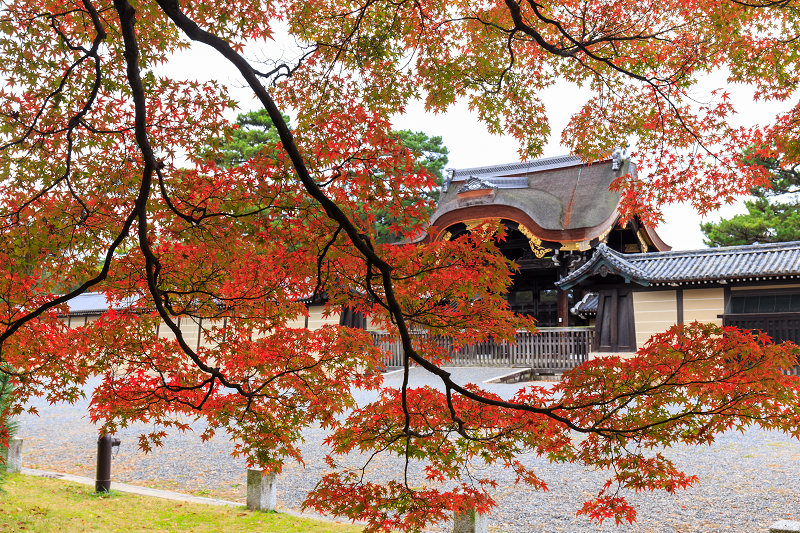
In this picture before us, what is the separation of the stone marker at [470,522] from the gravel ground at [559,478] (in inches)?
25.5

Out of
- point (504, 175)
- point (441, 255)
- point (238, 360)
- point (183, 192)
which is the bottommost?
point (238, 360)

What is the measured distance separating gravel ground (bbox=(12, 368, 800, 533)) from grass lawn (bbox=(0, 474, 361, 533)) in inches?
26.3

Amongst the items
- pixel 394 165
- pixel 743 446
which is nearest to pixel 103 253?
pixel 394 165

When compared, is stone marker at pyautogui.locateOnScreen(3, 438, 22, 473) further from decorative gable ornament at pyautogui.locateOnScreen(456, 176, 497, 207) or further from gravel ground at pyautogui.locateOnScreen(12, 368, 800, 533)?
decorative gable ornament at pyautogui.locateOnScreen(456, 176, 497, 207)

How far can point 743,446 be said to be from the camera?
7852mm

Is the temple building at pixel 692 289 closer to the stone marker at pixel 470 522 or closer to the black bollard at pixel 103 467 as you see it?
the stone marker at pixel 470 522

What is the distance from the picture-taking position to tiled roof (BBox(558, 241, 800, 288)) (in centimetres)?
1283

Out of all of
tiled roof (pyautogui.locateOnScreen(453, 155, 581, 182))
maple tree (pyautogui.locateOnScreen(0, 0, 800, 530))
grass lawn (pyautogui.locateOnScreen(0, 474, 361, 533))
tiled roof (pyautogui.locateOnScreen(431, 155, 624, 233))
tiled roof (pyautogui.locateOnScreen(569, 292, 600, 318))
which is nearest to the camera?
maple tree (pyautogui.locateOnScreen(0, 0, 800, 530))

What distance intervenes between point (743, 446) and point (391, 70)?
6.66 metres

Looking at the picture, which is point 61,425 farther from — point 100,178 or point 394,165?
point 394,165

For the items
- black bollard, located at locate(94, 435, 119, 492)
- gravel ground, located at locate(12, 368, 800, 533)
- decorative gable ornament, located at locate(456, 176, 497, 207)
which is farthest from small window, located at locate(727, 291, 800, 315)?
black bollard, located at locate(94, 435, 119, 492)

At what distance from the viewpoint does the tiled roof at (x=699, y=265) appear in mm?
12828

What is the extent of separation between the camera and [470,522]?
4434 mm

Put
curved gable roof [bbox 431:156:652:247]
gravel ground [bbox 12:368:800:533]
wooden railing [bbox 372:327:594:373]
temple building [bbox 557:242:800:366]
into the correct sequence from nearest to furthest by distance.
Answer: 1. gravel ground [bbox 12:368:800:533]
2. temple building [bbox 557:242:800:366]
3. wooden railing [bbox 372:327:594:373]
4. curved gable roof [bbox 431:156:652:247]
